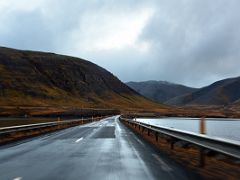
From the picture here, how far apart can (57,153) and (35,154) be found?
820 millimetres

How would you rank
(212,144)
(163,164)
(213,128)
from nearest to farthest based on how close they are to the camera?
(212,144), (163,164), (213,128)

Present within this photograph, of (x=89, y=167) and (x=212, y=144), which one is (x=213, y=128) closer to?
(x=212, y=144)

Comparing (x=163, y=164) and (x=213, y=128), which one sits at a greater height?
(x=213, y=128)

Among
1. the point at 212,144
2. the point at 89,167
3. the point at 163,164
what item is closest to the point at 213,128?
the point at 163,164

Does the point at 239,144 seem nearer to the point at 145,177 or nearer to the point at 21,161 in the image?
the point at 145,177

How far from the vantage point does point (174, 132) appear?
16.7 meters

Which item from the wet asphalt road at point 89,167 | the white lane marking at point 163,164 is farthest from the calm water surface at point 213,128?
the wet asphalt road at point 89,167

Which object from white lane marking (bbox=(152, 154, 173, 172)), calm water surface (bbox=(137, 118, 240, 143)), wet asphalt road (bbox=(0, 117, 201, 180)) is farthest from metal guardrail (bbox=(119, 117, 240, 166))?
calm water surface (bbox=(137, 118, 240, 143))

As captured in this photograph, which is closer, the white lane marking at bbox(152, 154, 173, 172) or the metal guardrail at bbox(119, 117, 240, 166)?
the metal guardrail at bbox(119, 117, 240, 166)

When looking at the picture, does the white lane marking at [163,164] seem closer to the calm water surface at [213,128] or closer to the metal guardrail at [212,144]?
the metal guardrail at [212,144]

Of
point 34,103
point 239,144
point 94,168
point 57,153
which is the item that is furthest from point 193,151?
point 34,103

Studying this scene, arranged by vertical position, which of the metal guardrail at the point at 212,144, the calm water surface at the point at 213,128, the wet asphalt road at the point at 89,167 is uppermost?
the calm water surface at the point at 213,128

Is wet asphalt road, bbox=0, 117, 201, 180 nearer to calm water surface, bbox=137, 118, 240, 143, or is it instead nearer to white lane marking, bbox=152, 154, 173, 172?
white lane marking, bbox=152, 154, 173, 172

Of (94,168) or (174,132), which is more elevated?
(174,132)
